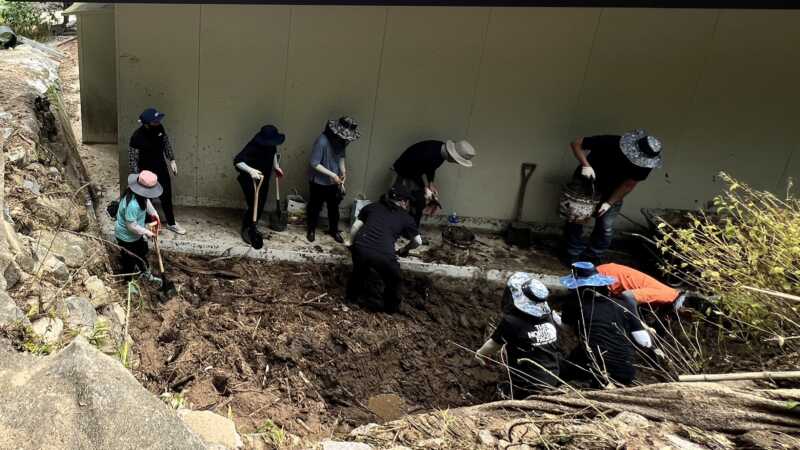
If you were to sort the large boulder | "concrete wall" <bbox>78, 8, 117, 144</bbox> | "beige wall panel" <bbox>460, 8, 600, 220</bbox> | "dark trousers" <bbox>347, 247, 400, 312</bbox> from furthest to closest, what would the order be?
"concrete wall" <bbox>78, 8, 117, 144</bbox>, "beige wall panel" <bbox>460, 8, 600, 220</bbox>, "dark trousers" <bbox>347, 247, 400, 312</bbox>, the large boulder

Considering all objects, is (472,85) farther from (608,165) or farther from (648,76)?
(648,76)

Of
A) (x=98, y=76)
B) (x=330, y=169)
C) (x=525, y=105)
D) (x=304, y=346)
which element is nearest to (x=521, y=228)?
(x=525, y=105)

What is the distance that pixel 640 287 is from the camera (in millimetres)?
5625

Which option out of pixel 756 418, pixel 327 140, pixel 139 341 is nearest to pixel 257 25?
pixel 327 140

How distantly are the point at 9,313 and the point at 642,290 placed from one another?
5007 mm

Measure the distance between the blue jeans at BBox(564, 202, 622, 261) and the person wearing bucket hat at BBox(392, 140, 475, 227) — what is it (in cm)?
166

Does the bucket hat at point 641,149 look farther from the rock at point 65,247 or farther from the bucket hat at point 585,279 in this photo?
the rock at point 65,247

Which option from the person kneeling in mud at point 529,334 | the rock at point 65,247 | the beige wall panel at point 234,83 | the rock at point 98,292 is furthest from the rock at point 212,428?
the beige wall panel at point 234,83

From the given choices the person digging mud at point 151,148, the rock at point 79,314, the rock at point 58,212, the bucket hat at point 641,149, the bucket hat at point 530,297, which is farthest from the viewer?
the bucket hat at point 641,149

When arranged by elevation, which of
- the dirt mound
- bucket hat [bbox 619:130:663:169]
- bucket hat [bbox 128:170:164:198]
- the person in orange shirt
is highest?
bucket hat [bbox 619:130:663:169]

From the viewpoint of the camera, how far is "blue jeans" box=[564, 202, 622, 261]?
Answer: 23.4ft

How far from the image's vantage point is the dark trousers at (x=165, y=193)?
21.1 feet

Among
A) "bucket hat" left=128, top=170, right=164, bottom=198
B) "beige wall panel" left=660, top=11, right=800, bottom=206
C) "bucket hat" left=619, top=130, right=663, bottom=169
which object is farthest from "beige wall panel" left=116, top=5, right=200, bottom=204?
"beige wall panel" left=660, top=11, right=800, bottom=206

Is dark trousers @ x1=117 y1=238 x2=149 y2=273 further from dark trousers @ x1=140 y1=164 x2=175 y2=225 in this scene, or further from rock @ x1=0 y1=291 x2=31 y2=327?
rock @ x1=0 y1=291 x2=31 y2=327
